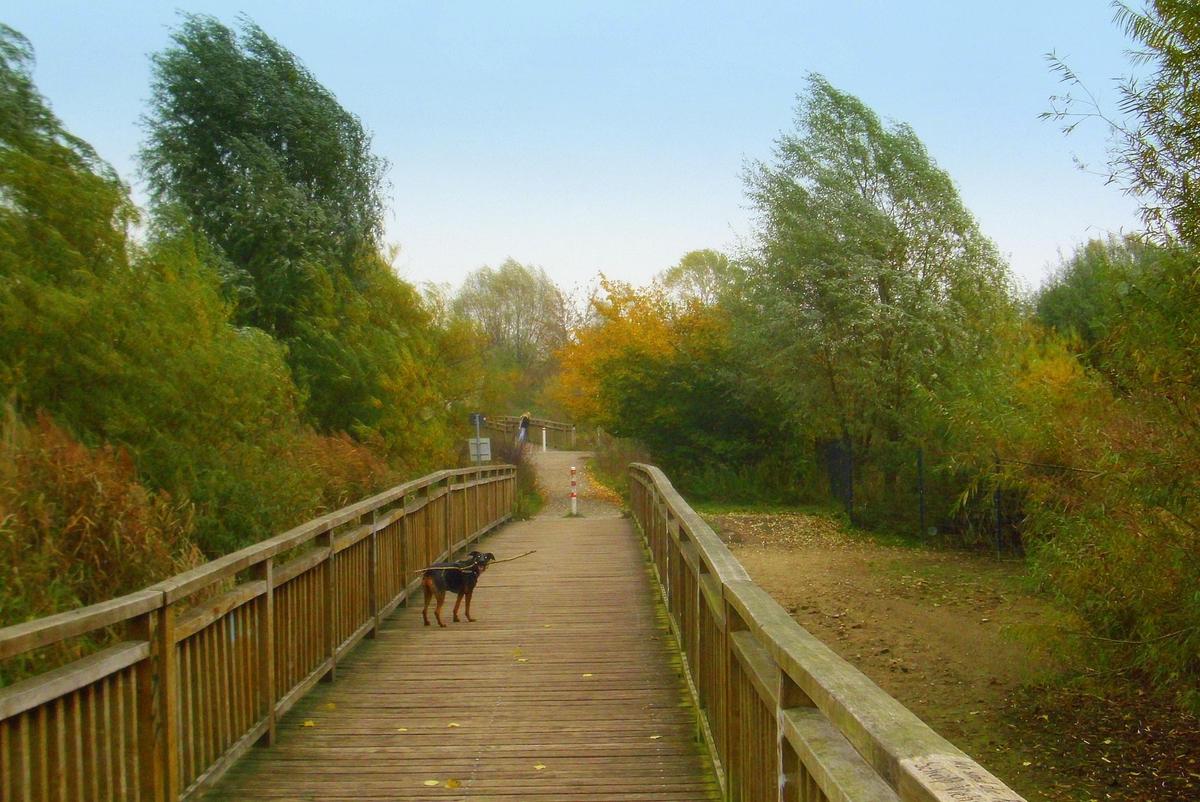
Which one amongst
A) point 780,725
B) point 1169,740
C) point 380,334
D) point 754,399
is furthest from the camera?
point 754,399

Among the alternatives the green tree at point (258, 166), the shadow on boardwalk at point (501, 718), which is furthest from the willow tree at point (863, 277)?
the shadow on boardwalk at point (501, 718)

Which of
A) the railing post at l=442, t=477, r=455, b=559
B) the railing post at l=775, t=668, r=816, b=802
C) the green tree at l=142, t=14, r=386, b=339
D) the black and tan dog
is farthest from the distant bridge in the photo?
the green tree at l=142, t=14, r=386, b=339

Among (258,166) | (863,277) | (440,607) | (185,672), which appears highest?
(258,166)

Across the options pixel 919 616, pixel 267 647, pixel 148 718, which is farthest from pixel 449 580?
pixel 919 616

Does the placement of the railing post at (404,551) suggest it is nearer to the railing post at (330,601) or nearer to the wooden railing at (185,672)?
the wooden railing at (185,672)

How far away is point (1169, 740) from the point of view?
27.9ft

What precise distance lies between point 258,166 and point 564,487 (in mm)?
15723

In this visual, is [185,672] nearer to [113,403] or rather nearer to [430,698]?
[430,698]

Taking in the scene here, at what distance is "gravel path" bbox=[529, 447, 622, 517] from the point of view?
94.3ft

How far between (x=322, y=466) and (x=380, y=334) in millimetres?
10799

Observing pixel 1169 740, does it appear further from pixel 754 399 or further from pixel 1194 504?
pixel 754 399

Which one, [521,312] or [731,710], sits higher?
[521,312]

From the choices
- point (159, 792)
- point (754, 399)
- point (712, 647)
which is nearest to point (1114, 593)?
point (712, 647)

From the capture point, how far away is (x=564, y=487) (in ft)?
116
